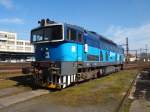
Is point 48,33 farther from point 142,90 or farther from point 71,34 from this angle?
point 142,90

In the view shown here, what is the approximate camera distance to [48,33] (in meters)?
15.1

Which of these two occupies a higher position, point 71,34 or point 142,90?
point 71,34

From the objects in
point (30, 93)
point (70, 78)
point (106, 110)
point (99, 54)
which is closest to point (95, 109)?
point (106, 110)

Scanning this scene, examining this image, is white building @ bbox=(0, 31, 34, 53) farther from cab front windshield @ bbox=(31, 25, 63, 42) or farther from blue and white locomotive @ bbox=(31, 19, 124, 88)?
cab front windshield @ bbox=(31, 25, 63, 42)

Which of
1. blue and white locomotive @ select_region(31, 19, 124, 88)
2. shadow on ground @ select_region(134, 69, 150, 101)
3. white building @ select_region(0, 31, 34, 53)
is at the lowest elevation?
shadow on ground @ select_region(134, 69, 150, 101)

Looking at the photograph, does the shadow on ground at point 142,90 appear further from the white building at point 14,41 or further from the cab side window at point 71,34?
the white building at point 14,41

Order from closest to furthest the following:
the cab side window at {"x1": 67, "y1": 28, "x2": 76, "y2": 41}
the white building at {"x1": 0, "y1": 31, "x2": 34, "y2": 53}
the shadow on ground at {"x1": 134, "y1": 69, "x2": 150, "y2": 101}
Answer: the shadow on ground at {"x1": 134, "y1": 69, "x2": 150, "y2": 101}, the cab side window at {"x1": 67, "y1": 28, "x2": 76, "y2": 41}, the white building at {"x1": 0, "y1": 31, "x2": 34, "y2": 53}

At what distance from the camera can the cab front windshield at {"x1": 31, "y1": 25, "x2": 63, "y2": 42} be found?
1460 cm

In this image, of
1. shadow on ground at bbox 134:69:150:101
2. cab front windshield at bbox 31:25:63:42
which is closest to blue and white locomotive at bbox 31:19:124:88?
cab front windshield at bbox 31:25:63:42

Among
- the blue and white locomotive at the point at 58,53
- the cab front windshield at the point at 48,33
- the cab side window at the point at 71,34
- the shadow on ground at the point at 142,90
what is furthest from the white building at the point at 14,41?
the cab side window at the point at 71,34

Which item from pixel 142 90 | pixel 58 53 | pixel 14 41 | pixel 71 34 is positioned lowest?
pixel 142 90

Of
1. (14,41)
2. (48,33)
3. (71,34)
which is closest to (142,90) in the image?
(71,34)

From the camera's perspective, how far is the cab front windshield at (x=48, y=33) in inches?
575

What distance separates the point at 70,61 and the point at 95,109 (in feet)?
18.9
